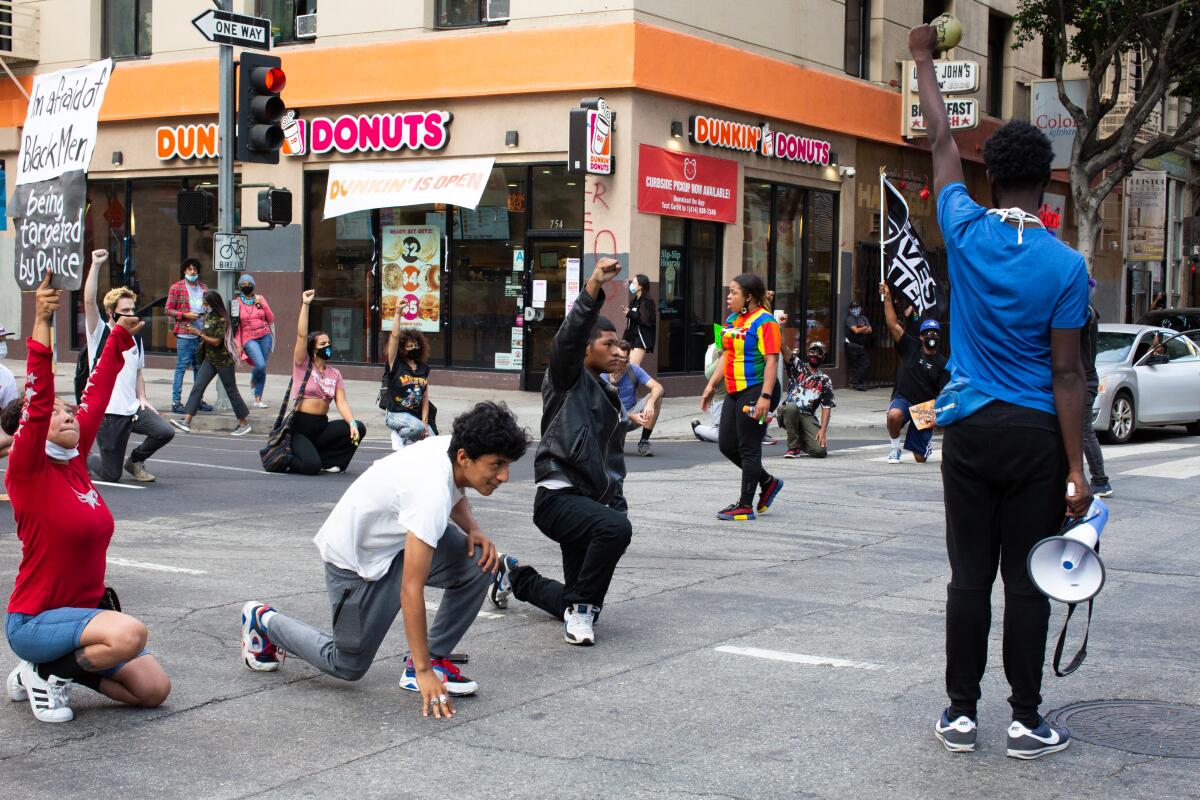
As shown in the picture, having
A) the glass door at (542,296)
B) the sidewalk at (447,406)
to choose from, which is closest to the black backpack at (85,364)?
the sidewalk at (447,406)

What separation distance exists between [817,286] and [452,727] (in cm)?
2124

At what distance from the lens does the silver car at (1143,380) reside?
→ 17.7m

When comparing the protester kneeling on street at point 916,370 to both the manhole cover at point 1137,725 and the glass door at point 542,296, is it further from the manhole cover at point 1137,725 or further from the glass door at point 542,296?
the manhole cover at point 1137,725

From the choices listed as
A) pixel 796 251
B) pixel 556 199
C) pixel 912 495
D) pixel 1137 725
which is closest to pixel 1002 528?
pixel 1137 725

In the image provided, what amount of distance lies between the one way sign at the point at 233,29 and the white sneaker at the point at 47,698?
1215 centimetres

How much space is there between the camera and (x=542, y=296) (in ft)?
72.4

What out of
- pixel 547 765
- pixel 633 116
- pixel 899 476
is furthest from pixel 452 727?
pixel 633 116

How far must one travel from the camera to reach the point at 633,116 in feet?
69.6

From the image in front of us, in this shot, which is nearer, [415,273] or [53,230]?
[53,230]

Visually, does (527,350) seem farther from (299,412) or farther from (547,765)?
(547,765)

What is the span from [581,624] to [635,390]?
6510mm

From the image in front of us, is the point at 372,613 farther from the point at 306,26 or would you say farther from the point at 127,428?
the point at 306,26

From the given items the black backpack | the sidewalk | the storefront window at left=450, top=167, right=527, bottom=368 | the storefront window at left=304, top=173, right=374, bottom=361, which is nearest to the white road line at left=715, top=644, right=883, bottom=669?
the black backpack

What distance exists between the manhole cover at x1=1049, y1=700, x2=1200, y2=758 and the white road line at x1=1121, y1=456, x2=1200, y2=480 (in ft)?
28.3
